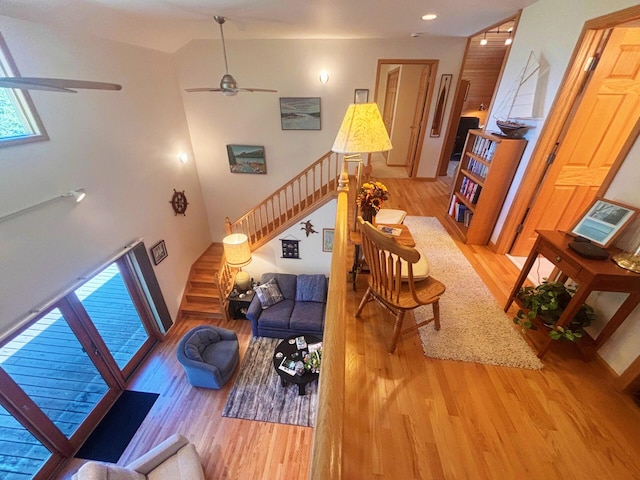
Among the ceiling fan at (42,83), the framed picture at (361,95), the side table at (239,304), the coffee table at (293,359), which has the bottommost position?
the side table at (239,304)

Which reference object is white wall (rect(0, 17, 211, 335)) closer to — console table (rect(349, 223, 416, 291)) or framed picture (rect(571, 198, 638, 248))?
console table (rect(349, 223, 416, 291))

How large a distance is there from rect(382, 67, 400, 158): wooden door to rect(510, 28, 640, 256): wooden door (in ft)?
13.6

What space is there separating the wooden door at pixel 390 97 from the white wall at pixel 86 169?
4.82 meters

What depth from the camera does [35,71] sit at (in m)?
2.34

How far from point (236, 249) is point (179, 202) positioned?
4.72 ft

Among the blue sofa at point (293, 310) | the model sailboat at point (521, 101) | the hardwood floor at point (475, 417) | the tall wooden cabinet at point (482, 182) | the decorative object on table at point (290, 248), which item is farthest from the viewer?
the decorative object on table at point (290, 248)

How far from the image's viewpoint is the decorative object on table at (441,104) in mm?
4352

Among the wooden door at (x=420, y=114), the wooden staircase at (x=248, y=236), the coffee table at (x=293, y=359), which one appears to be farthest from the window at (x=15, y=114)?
the wooden door at (x=420, y=114)

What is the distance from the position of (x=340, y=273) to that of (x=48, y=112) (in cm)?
336

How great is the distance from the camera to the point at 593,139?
2373 millimetres

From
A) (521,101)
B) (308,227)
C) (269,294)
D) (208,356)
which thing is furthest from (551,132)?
(208,356)

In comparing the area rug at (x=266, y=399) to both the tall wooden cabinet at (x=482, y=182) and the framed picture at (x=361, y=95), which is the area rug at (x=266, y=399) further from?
the framed picture at (x=361, y=95)

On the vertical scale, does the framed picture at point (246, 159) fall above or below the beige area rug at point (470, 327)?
above

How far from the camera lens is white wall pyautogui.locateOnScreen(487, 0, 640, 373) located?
1.67 m
